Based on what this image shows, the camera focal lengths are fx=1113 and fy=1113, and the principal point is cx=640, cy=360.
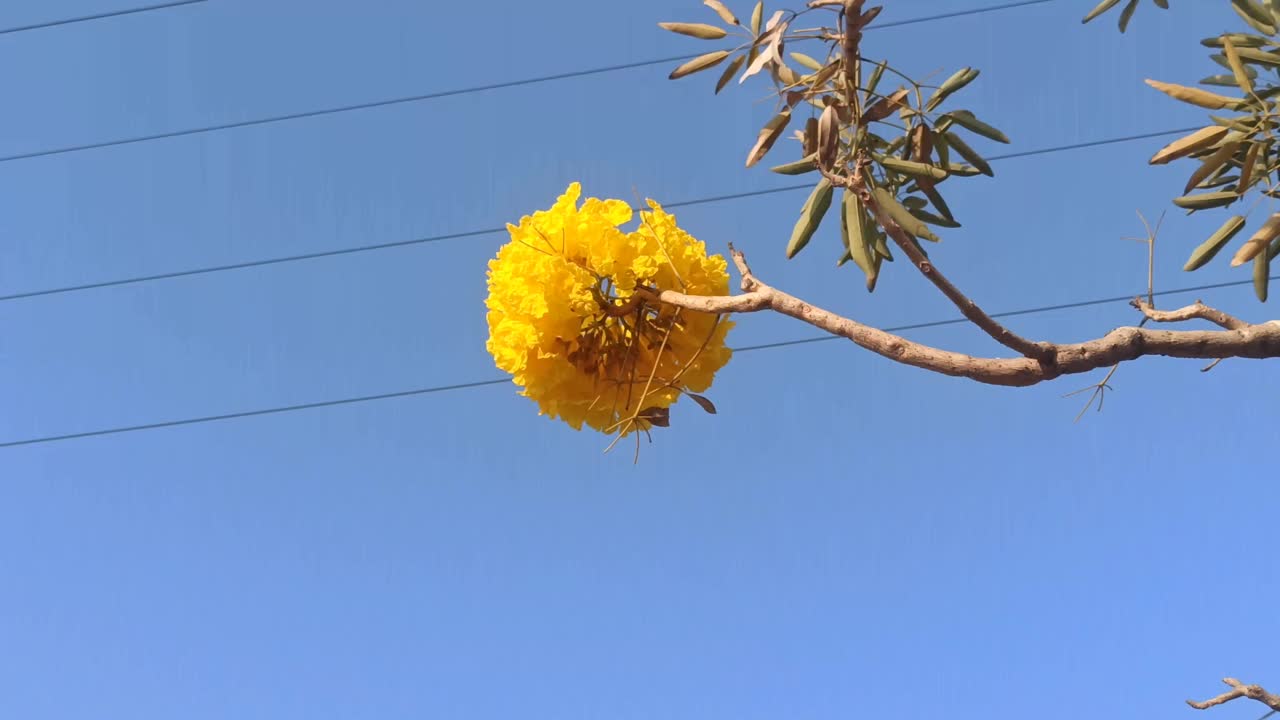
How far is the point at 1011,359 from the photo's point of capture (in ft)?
2.97

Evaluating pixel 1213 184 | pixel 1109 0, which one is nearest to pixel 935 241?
pixel 1213 184

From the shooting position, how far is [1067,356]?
0.89 metres

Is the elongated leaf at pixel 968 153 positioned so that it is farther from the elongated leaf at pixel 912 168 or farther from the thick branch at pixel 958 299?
the thick branch at pixel 958 299

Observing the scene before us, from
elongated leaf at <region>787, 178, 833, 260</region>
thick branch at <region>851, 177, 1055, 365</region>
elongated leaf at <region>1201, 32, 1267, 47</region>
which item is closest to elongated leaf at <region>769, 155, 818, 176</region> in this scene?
elongated leaf at <region>787, 178, 833, 260</region>

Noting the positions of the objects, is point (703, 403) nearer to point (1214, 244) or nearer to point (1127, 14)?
point (1214, 244)

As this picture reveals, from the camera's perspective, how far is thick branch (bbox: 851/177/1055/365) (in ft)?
2.81

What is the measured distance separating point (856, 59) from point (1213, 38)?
0.86m

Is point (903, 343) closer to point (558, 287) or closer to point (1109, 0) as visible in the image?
point (558, 287)

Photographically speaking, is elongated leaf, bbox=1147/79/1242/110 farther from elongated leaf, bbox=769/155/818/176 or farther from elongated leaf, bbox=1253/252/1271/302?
elongated leaf, bbox=769/155/818/176

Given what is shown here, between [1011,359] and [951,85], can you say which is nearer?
[1011,359]

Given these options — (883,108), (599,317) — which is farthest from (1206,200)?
(599,317)

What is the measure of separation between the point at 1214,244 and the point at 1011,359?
1.47ft

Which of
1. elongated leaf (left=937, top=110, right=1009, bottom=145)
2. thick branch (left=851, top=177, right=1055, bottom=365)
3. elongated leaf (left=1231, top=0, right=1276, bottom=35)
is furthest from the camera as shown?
elongated leaf (left=1231, top=0, right=1276, bottom=35)

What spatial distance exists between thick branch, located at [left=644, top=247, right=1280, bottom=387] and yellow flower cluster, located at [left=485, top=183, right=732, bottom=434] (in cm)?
4
